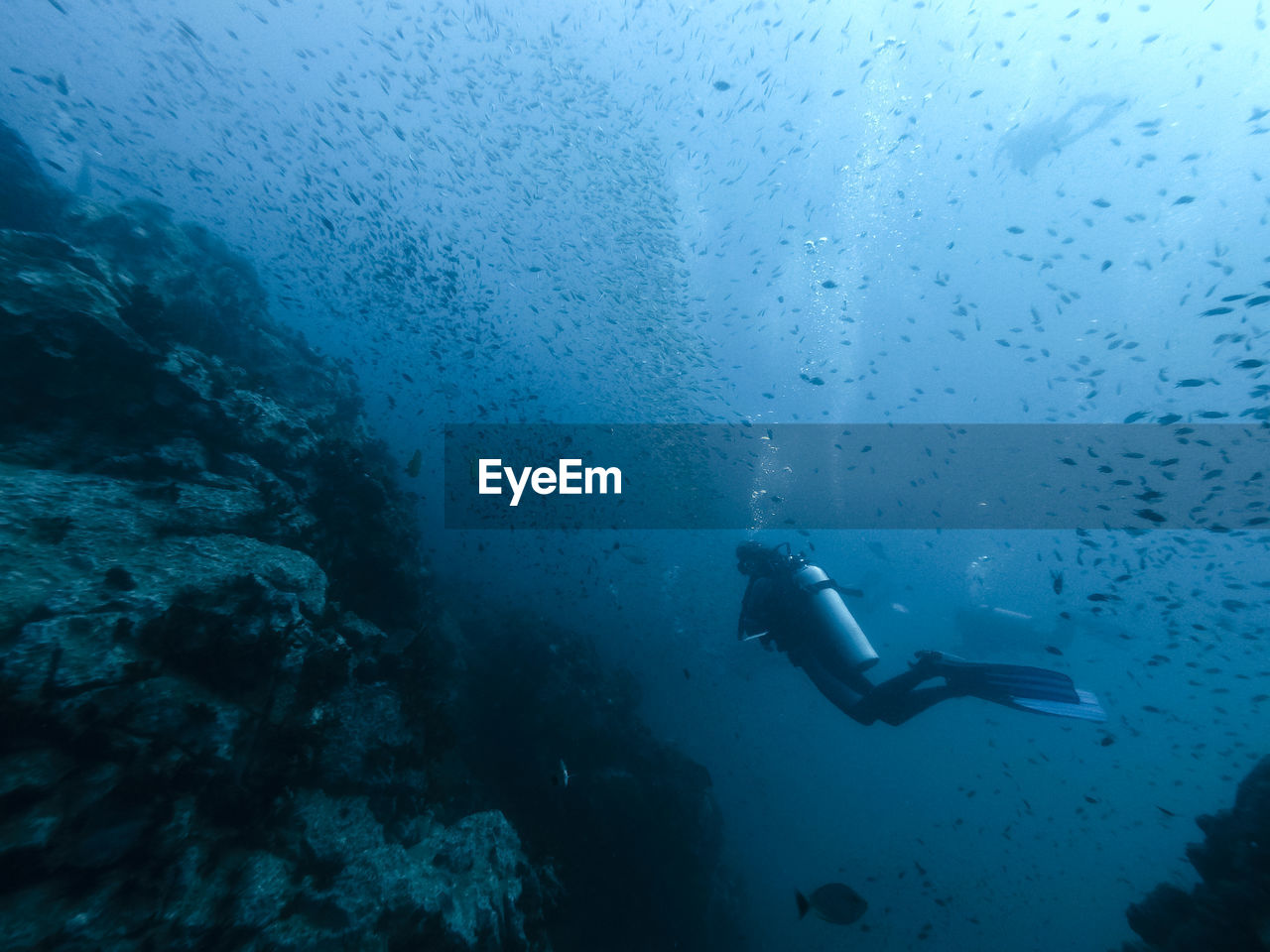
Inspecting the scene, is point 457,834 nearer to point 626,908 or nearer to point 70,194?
point 626,908

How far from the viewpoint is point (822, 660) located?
9.12m

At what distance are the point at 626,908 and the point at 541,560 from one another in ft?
48.7

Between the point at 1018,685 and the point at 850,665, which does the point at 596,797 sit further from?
the point at 1018,685

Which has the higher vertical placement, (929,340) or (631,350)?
(929,340)

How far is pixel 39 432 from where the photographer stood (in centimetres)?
425

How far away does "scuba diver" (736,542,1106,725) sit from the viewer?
814 cm

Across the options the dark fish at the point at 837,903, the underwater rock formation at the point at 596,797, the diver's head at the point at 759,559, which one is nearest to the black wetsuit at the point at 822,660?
the diver's head at the point at 759,559

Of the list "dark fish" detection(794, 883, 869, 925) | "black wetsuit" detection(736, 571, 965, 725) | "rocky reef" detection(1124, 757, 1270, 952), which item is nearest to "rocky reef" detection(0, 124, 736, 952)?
"dark fish" detection(794, 883, 869, 925)

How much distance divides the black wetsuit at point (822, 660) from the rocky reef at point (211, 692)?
180 inches

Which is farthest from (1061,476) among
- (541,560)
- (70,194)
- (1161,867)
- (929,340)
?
(70,194)
